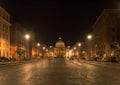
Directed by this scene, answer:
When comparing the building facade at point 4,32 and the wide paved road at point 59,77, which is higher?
the building facade at point 4,32

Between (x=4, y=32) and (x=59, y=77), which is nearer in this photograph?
(x=59, y=77)

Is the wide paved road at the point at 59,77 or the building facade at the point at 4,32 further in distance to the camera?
the building facade at the point at 4,32

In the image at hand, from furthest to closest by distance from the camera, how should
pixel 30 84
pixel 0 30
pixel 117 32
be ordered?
pixel 117 32
pixel 0 30
pixel 30 84

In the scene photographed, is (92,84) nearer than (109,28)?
Yes

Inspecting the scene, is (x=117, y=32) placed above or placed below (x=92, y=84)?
above

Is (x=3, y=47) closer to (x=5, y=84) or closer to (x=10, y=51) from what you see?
(x=10, y=51)

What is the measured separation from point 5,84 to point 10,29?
87.1m

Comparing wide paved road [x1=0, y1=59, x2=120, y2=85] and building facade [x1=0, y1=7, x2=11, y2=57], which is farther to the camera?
building facade [x1=0, y1=7, x2=11, y2=57]

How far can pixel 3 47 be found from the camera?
8538 cm

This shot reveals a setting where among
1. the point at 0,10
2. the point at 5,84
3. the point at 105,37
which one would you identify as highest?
the point at 0,10

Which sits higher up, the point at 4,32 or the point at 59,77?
the point at 4,32

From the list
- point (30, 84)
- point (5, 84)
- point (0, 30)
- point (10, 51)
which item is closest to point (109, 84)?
point (30, 84)

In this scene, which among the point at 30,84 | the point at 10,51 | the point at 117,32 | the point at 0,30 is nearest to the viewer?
the point at 30,84

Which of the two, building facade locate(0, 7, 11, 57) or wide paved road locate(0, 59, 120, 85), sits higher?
building facade locate(0, 7, 11, 57)
